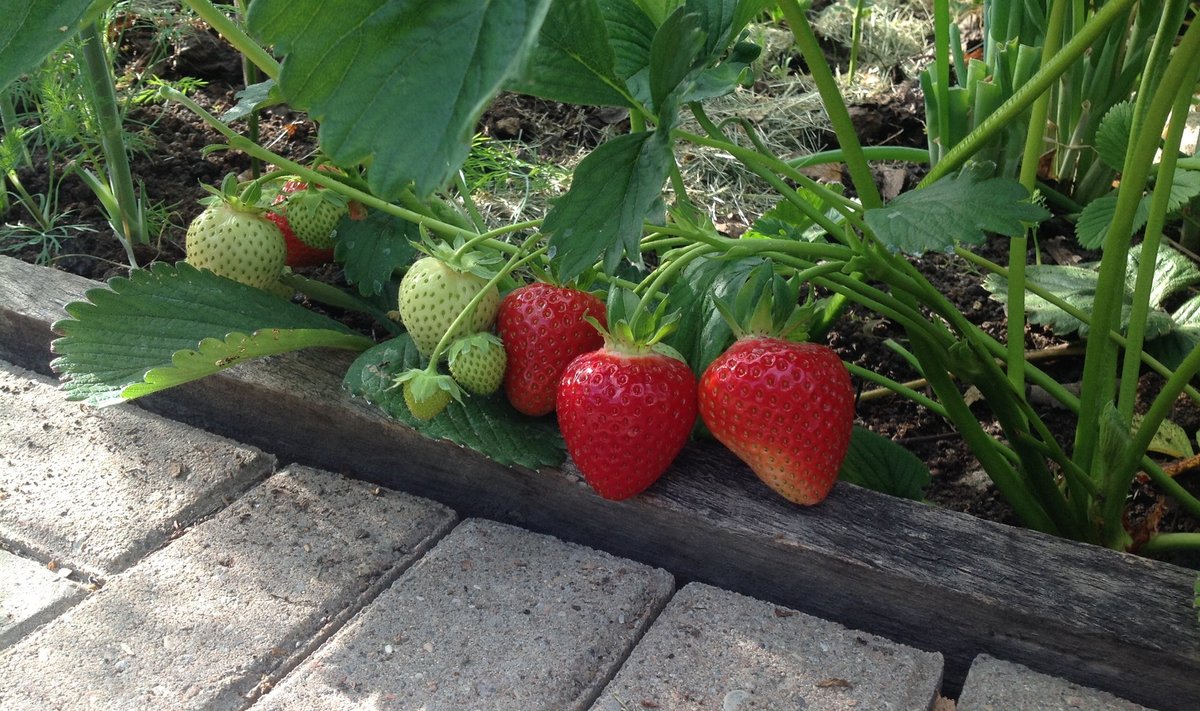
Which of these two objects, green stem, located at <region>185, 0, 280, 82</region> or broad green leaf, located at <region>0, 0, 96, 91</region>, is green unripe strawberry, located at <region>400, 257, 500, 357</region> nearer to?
green stem, located at <region>185, 0, 280, 82</region>

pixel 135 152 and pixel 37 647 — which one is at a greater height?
pixel 135 152

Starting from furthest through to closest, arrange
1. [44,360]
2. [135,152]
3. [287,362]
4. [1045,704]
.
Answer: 1. [135,152]
2. [44,360]
3. [287,362]
4. [1045,704]

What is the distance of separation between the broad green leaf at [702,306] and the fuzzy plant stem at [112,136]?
31.0 inches

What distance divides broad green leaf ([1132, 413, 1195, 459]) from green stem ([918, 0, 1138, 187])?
0.54 meters

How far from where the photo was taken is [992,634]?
103cm

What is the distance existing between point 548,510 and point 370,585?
201 millimetres

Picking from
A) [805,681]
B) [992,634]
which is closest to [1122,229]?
[992,634]

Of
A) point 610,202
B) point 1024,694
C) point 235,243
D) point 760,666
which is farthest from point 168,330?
point 1024,694

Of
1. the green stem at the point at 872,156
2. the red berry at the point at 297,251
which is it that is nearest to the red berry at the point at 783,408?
the green stem at the point at 872,156

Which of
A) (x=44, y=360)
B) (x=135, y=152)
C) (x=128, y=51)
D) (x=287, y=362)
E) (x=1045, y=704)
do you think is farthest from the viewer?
(x=128, y=51)

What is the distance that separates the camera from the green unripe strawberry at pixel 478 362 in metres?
1.11

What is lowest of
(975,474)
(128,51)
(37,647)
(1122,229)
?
(37,647)

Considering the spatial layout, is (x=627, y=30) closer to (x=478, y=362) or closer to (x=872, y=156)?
(x=478, y=362)

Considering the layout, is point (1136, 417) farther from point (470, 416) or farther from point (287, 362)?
point (287, 362)
